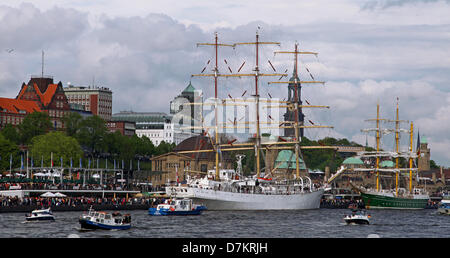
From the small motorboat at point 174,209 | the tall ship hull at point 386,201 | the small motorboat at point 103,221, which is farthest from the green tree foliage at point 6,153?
the small motorboat at point 103,221

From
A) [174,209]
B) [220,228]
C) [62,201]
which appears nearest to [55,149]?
[62,201]

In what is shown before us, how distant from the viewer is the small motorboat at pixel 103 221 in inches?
3324

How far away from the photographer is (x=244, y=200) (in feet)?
461

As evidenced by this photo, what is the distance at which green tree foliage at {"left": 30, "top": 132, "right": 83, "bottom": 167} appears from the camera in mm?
182387

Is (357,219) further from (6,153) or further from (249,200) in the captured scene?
(6,153)

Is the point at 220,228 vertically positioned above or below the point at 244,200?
below

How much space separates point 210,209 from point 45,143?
202 ft

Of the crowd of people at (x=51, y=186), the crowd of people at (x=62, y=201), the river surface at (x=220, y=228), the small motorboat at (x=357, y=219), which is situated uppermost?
the crowd of people at (x=51, y=186)

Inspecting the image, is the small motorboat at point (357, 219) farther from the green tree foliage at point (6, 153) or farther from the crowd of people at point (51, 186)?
the green tree foliage at point (6, 153)

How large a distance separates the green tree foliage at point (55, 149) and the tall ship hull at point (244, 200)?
5404 cm

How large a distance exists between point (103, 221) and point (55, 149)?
333ft

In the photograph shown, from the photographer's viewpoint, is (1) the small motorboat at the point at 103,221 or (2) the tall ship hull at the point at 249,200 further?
(2) the tall ship hull at the point at 249,200
